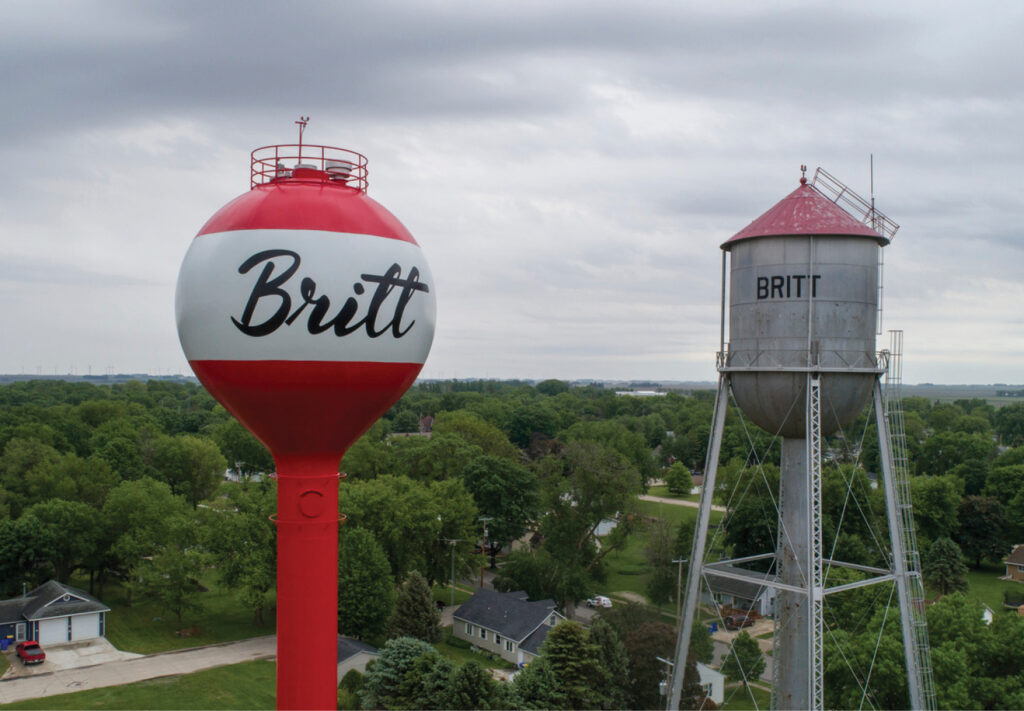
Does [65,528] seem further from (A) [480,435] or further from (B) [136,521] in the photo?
(A) [480,435]

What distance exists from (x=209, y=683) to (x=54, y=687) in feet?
16.5

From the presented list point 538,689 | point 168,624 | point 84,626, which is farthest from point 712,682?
point 84,626

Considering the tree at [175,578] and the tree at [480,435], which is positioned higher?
the tree at [480,435]

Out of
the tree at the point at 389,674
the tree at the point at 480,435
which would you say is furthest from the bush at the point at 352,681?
the tree at the point at 480,435

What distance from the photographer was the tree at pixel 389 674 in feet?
75.3

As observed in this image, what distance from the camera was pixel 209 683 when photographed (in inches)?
1031

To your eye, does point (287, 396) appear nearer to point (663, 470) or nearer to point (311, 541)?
point (311, 541)

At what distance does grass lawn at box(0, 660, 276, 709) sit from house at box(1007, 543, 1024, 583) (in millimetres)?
38291

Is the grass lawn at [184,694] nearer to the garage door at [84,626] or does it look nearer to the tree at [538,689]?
the garage door at [84,626]

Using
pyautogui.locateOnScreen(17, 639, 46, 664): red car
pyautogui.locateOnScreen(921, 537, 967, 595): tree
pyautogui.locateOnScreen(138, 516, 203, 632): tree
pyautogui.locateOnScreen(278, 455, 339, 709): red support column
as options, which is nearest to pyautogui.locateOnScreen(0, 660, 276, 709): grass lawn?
pyautogui.locateOnScreen(17, 639, 46, 664): red car

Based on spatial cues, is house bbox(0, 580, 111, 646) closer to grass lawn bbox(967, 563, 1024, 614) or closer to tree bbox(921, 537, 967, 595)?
tree bbox(921, 537, 967, 595)

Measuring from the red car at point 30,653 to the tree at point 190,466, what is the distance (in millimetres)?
18361

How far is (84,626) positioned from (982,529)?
1794 inches

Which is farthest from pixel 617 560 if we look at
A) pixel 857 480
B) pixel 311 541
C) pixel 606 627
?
pixel 311 541
